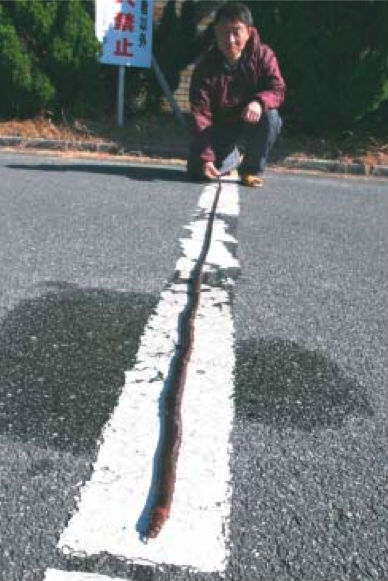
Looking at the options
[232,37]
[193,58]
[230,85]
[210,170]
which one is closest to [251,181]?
[210,170]

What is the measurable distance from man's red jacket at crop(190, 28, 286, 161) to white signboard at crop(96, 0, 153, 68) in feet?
8.08

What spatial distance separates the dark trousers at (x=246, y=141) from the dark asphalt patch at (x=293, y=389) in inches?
128

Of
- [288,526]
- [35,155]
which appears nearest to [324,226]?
[288,526]

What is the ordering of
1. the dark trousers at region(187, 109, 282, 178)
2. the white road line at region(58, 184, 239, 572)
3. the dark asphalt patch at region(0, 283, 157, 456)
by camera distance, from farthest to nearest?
the dark trousers at region(187, 109, 282, 178), the dark asphalt patch at region(0, 283, 157, 456), the white road line at region(58, 184, 239, 572)

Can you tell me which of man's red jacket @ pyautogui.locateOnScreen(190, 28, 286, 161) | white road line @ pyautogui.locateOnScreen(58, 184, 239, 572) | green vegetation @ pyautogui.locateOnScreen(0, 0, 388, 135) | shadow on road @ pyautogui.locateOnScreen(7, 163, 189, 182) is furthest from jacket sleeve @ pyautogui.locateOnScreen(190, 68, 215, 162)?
white road line @ pyautogui.locateOnScreen(58, 184, 239, 572)

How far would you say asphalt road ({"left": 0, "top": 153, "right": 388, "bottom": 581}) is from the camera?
4.62 feet

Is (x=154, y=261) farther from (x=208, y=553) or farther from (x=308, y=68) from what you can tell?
(x=308, y=68)

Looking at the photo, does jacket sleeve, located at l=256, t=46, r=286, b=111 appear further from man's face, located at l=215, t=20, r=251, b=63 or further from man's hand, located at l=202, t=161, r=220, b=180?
man's hand, located at l=202, t=161, r=220, b=180

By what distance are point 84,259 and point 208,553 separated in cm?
201

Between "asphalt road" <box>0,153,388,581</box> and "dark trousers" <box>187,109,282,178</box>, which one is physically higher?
"dark trousers" <box>187,109,282,178</box>

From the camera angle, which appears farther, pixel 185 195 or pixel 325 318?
pixel 185 195

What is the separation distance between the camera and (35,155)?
6.55 metres

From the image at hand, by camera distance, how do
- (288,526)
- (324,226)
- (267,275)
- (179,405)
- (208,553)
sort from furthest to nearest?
(324,226) → (267,275) → (179,405) → (288,526) → (208,553)

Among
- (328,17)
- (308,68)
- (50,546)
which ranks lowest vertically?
(50,546)
